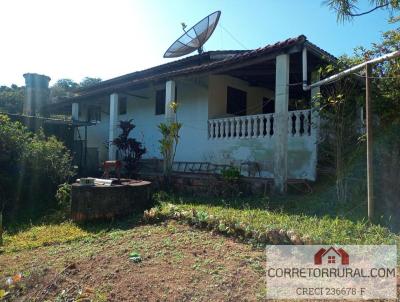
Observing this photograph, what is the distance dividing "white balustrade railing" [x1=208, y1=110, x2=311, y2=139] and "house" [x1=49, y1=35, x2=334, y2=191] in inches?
0.9

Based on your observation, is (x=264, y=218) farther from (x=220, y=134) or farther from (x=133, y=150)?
(x=133, y=150)

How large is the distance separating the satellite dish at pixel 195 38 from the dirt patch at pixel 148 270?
318 inches

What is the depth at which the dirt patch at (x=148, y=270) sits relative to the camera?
3631mm

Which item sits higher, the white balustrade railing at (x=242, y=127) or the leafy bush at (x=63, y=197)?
the white balustrade railing at (x=242, y=127)

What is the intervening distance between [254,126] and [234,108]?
2.80m

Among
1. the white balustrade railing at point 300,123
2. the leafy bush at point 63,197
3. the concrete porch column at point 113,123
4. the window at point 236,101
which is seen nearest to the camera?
the white balustrade railing at point 300,123

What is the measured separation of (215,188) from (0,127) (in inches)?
225

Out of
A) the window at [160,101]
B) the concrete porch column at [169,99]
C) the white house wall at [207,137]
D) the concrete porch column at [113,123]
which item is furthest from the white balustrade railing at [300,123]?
the concrete porch column at [113,123]

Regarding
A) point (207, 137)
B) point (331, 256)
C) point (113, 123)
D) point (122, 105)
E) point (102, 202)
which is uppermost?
point (122, 105)

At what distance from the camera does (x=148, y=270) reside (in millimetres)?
4203

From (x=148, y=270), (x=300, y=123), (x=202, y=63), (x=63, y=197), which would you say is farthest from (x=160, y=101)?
(x=148, y=270)

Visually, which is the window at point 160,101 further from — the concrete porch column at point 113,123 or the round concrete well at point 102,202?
the round concrete well at point 102,202

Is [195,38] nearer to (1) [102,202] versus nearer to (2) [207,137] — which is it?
(2) [207,137]

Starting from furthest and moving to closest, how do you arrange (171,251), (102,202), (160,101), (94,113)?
(94,113) → (160,101) → (102,202) → (171,251)
